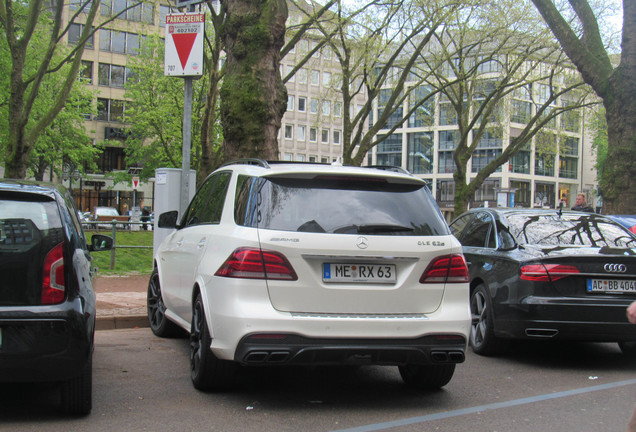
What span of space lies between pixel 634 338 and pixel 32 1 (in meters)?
16.2

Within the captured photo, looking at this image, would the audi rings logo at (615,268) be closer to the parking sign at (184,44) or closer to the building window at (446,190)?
the parking sign at (184,44)

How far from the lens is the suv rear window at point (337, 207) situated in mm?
5016

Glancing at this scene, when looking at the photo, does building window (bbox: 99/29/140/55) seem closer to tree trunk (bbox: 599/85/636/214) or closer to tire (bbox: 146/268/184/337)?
tree trunk (bbox: 599/85/636/214)

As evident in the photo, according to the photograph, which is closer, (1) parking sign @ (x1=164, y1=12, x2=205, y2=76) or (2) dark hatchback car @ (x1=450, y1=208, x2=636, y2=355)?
(2) dark hatchback car @ (x1=450, y1=208, x2=636, y2=355)

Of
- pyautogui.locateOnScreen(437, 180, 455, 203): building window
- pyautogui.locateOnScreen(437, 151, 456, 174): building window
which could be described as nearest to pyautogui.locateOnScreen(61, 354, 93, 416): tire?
pyautogui.locateOnScreen(437, 151, 456, 174): building window

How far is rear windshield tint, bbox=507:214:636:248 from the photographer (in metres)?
7.37

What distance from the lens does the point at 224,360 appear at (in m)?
5.32

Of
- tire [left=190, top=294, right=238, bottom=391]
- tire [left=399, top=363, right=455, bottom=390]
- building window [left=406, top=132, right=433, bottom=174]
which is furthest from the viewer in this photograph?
building window [left=406, top=132, right=433, bottom=174]

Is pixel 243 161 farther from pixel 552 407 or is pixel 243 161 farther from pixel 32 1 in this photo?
pixel 32 1

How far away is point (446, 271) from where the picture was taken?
17.1 ft

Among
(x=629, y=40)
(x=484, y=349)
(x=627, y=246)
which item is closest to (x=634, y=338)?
(x=627, y=246)

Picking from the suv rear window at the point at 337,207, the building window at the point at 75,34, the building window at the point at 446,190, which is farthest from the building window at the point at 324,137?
the suv rear window at the point at 337,207

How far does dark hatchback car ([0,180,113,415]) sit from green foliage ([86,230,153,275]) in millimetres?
11319

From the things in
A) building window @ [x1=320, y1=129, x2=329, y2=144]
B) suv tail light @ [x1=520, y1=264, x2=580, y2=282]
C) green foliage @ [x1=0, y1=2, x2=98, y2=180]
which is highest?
building window @ [x1=320, y1=129, x2=329, y2=144]
